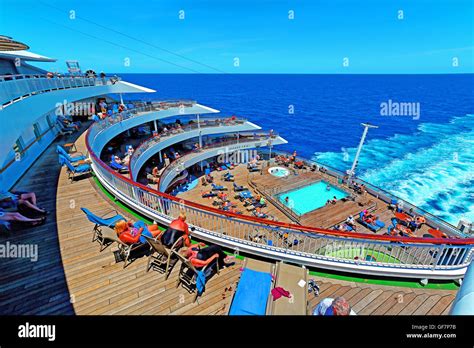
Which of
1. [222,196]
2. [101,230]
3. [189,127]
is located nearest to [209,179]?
[222,196]

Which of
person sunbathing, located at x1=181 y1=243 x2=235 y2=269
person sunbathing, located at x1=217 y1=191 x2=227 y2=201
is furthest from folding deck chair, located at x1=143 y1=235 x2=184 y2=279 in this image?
person sunbathing, located at x1=217 y1=191 x2=227 y2=201

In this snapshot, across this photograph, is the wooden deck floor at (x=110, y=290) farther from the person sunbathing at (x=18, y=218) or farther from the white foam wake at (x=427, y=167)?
the white foam wake at (x=427, y=167)

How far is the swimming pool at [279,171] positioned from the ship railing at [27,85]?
2106 cm

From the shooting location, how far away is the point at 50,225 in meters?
7.00

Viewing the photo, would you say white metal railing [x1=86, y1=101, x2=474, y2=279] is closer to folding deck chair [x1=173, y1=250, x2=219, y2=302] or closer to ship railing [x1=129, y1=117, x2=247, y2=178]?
folding deck chair [x1=173, y1=250, x2=219, y2=302]

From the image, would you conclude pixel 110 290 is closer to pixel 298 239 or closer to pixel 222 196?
pixel 298 239

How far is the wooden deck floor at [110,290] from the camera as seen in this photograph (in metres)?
4.64

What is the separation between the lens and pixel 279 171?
26219mm

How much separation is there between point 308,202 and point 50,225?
761 inches

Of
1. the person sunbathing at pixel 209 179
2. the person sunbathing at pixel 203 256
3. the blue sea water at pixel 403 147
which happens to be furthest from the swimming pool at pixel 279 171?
the person sunbathing at pixel 203 256

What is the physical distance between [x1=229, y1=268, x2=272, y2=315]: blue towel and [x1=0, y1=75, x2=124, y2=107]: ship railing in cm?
1122

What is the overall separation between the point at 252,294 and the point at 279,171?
22557 millimetres

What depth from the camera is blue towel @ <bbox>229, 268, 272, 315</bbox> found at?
4098 millimetres
